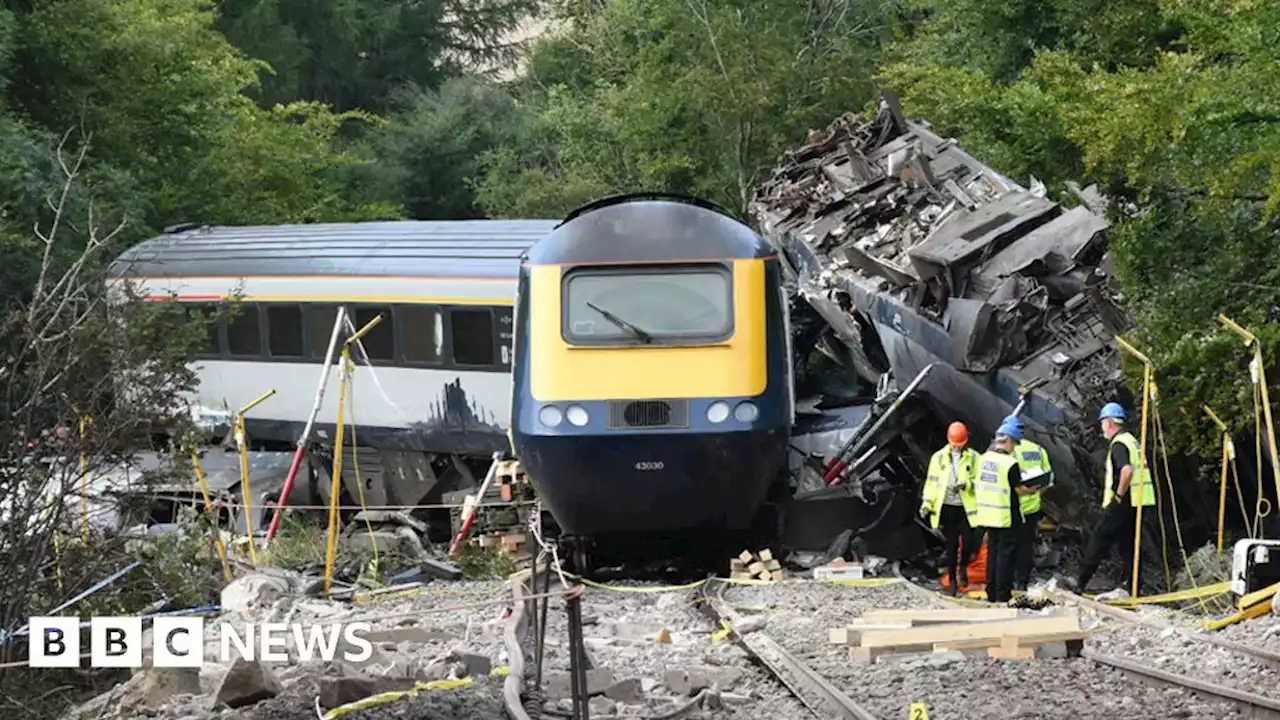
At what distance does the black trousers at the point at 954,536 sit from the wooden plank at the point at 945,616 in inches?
98.3

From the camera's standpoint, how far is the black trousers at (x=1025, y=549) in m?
13.3

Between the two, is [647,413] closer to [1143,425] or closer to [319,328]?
[1143,425]

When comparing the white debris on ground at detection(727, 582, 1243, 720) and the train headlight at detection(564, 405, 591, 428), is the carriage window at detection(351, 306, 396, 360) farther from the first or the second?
the white debris on ground at detection(727, 582, 1243, 720)

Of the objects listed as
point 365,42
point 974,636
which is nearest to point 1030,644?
point 974,636

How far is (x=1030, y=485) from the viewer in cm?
1315

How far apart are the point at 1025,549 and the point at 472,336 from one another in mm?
7475

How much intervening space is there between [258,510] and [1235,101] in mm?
10788

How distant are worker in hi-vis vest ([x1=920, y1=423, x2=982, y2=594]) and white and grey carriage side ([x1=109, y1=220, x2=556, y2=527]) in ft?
19.9

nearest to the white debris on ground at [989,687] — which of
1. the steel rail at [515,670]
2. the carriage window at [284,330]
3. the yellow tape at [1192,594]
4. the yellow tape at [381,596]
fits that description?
the yellow tape at [1192,594]

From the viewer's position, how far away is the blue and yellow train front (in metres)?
13.5

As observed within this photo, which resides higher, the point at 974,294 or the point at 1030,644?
the point at 974,294

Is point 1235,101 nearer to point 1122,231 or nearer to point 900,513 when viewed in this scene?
point 1122,231

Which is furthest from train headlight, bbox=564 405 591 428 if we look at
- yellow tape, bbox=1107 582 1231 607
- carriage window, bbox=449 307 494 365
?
carriage window, bbox=449 307 494 365

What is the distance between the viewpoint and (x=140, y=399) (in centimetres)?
1096
